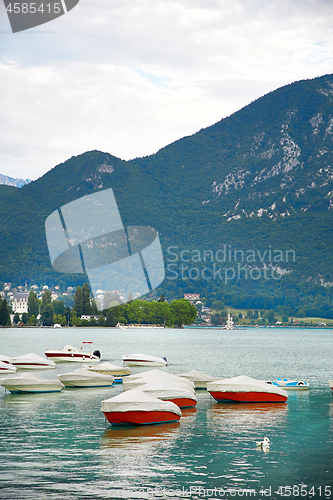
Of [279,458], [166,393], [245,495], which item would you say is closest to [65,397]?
[166,393]

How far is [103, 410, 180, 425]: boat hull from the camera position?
91.2 ft

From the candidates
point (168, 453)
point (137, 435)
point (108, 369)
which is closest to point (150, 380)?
point (137, 435)

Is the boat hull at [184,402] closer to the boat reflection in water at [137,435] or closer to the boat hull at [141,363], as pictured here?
the boat reflection in water at [137,435]

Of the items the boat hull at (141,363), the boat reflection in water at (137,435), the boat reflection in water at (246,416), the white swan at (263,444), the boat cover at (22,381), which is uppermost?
the boat cover at (22,381)

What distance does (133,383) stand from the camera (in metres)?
35.7

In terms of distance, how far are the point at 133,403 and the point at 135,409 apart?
29cm

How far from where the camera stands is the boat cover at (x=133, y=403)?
27584mm

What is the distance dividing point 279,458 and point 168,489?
5.94m

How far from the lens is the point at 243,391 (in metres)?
36.4

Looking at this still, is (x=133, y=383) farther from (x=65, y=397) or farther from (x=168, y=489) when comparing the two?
(x=168, y=489)

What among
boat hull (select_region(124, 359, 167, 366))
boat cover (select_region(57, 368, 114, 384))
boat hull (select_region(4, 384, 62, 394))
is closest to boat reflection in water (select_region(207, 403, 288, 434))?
boat cover (select_region(57, 368, 114, 384))

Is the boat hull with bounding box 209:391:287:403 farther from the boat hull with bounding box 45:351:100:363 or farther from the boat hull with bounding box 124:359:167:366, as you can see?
the boat hull with bounding box 45:351:100:363

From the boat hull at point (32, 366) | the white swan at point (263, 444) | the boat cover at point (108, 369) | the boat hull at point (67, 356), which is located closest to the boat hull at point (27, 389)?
the boat cover at point (108, 369)

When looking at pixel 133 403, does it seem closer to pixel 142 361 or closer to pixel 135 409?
pixel 135 409
